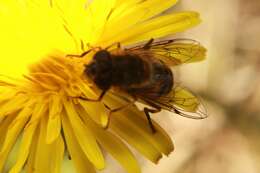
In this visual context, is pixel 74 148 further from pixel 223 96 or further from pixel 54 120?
pixel 223 96

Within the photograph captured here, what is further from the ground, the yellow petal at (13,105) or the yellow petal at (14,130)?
the yellow petal at (13,105)

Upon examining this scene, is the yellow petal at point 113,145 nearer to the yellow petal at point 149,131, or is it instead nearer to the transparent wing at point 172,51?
the yellow petal at point 149,131

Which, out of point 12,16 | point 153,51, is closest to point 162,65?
point 153,51

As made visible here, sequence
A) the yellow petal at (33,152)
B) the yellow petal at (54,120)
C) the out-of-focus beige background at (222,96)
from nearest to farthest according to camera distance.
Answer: the yellow petal at (54,120) < the yellow petal at (33,152) < the out-of-focus beige background at (222,96)

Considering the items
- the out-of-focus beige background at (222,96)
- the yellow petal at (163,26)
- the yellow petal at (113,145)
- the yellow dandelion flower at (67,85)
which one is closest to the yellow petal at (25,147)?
the yellow dandelion flower at (67,85)

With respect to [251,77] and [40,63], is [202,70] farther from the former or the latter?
[40,63]

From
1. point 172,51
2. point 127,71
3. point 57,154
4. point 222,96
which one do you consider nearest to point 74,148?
point 57,154

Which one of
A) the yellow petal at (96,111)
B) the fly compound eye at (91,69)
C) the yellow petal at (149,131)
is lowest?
the yellow petal at (149,131)
